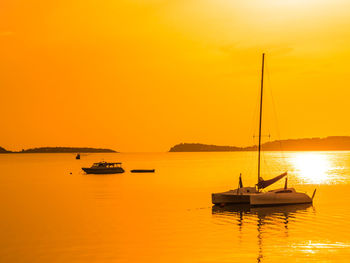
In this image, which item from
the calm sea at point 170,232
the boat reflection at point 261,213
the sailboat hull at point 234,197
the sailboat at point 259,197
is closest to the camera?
the calm sea at point 170,232

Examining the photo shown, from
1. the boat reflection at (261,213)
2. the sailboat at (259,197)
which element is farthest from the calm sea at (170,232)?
the sailboat at (259,197)

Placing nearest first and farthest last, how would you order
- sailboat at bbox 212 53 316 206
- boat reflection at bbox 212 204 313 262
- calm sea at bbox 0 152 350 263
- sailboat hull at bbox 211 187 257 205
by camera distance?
calm sea at bbox 0 152 350 263
boat reflection at bbox 212 204 313 262
sailboat at bbox 212 53 316 206
sailboat hull at bbox 211 187 257 205

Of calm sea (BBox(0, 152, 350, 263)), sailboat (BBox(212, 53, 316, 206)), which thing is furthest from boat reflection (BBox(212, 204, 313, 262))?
sailboat (BBox(212, 53, 316, 206))

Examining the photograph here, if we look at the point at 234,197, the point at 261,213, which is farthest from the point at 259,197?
the point at 261,213

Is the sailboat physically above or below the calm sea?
above

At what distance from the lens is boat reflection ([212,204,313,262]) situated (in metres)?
48.0

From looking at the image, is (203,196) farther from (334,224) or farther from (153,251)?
(153,251)

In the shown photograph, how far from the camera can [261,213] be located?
2140 inches

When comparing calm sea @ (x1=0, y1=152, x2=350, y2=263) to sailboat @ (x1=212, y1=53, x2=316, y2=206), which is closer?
calm sea @ (x1=0, y1=152, x2=350, y2=263)

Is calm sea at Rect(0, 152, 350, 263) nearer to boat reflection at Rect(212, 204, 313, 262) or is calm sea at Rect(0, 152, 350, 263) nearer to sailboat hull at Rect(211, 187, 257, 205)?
boat reflection at Rect(212, 204, 313, 262)

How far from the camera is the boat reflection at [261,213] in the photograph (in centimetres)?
4803

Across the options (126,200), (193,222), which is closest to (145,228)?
(193,222)

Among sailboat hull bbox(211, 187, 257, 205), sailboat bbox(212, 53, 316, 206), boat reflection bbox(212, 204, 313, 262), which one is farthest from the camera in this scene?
sailboat hull bbox(211, 187, 257, 205)

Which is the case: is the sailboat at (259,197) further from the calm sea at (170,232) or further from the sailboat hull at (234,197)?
the calm sea at (170,232)
